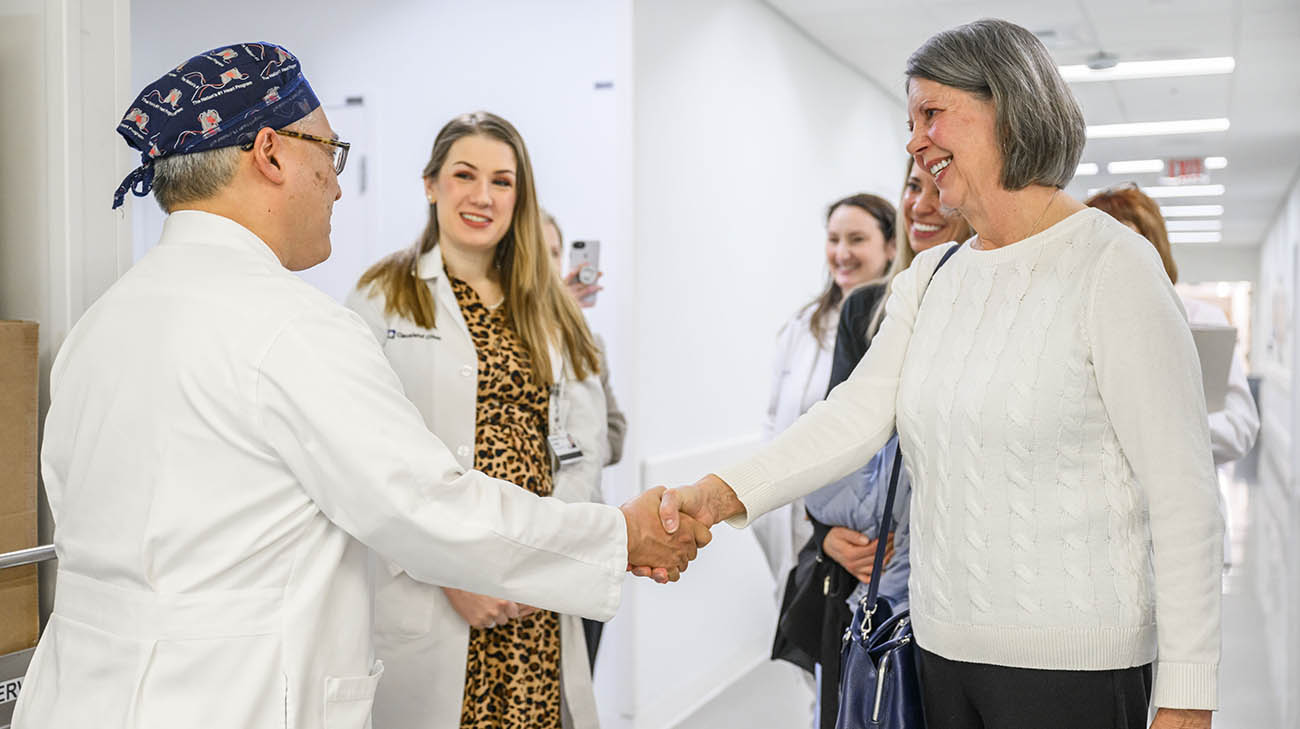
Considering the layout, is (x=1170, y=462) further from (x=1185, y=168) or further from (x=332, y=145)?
(x=1185, y=168)

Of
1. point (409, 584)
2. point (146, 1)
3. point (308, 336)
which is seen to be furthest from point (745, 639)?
point (308, 336)

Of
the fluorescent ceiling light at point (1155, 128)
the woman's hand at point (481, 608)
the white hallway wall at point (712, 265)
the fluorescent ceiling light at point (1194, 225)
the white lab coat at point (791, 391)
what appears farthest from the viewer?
the fluorescent ceiling light at point (1194, 225)

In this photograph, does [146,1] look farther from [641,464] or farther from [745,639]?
[745,639]

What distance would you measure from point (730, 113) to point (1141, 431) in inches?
150

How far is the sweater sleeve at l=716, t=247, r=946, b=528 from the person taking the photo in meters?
1.95

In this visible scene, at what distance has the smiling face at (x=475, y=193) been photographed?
2629 mm

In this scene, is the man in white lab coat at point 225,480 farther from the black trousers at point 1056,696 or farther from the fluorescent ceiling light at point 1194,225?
the fluorescent ceiling light at point 1194,225

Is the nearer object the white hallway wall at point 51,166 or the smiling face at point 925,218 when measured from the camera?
the white hallway wall at point 51,166

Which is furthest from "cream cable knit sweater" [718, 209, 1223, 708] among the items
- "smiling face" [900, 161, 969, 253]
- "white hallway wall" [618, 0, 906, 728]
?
"white hallway wall" [618, 0, 906, 728]

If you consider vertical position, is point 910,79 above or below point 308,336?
above

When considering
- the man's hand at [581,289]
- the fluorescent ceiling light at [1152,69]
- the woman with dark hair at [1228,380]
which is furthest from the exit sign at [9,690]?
the fluorescent ceiling light at [1152,69]

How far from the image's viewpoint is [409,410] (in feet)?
5.00

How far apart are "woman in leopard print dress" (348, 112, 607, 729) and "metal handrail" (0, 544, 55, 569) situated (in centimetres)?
75

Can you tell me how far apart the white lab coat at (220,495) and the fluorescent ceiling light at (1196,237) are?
2193 centimetres
